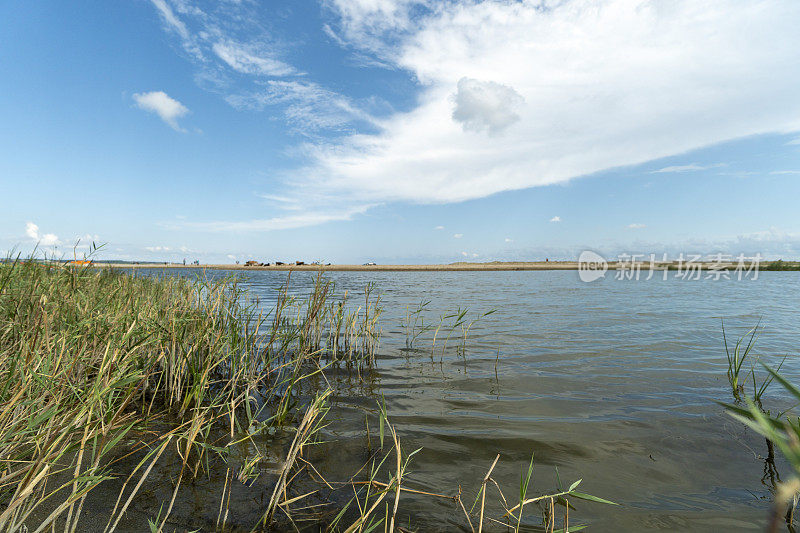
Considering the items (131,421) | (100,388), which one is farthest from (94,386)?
(131,421)

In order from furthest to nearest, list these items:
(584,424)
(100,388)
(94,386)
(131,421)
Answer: (584,424) < (131,421) < (100,388) < (94,386)

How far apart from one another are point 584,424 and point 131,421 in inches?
215

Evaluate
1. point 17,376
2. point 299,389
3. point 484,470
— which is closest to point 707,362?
point 484,470

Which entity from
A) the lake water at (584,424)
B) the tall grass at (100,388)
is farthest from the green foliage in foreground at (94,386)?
the lake water at (584,424)

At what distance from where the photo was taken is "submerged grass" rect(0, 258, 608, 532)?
2.81m

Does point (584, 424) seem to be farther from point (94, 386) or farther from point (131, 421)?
point (131, 421)

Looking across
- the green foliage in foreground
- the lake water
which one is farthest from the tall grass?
the lake water

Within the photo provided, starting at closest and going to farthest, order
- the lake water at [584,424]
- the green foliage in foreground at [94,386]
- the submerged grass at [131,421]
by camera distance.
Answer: the submerged grass at [131,421] → the green foliage in foreground at [94,386] → the lake water at [584,424]

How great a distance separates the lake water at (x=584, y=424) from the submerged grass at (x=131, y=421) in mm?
289

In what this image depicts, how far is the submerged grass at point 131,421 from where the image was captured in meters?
→ 2.81

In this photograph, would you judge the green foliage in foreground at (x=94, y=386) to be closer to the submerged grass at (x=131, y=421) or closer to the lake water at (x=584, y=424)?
the submerged grass at (x=131, y=421)

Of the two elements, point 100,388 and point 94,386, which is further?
point 100,388

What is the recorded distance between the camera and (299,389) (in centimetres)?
634

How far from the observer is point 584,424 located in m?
5.14
